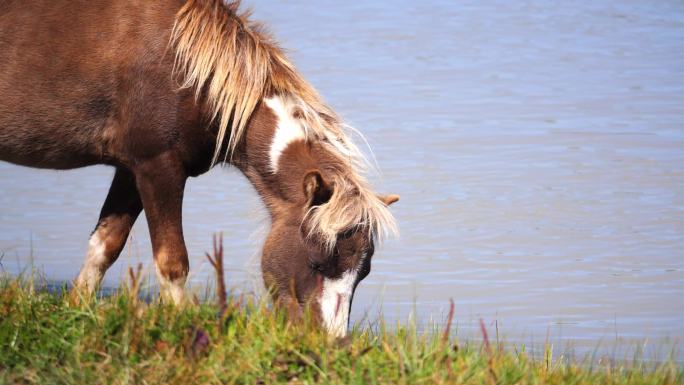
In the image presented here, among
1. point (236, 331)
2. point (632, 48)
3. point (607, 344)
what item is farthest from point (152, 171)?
point (632, 48)

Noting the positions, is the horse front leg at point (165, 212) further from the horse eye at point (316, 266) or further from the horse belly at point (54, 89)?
the horse eye at point (316, 266)

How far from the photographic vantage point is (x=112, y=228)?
23.4ft

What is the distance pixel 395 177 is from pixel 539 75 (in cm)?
416

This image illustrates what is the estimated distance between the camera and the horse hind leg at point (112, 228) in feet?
23.3

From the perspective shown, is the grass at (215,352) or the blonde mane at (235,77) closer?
the grass at (215,352)

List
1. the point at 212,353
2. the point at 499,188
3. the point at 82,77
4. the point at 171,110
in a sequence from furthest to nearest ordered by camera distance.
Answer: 1. the point at 499,188
2. the point at 82,77
3. the point at 171,110
4. the point at 212,353

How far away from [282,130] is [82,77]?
3.56 ft

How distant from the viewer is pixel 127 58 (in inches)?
260

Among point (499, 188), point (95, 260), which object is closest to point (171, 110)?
point (95, 260)

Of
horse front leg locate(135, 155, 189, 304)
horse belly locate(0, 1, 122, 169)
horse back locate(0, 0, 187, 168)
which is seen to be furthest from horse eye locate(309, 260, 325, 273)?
horse belly locate(0, 1, 122, 169)

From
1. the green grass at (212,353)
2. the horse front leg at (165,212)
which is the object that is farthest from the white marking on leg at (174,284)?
the green grass at (212,353)

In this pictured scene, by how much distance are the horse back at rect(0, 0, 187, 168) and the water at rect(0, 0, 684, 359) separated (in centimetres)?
72

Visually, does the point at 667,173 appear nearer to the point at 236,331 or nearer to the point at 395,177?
the point at 395,177

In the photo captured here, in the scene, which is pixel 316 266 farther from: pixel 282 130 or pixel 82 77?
pixel 82 77
